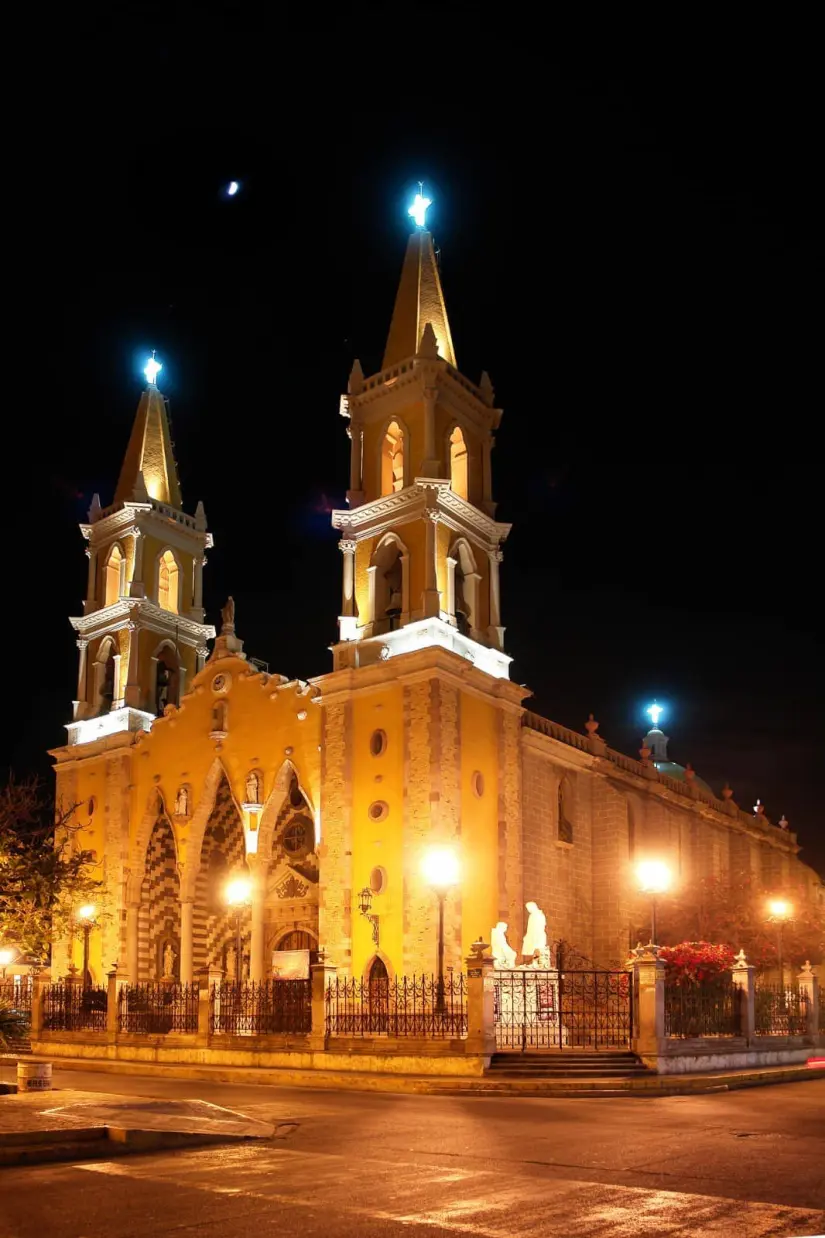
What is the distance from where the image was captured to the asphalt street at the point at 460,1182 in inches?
293

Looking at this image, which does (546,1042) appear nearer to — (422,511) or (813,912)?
(422,511)

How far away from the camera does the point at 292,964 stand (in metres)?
34.1

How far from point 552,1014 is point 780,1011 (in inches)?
275

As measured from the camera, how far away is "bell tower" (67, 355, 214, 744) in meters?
41.9

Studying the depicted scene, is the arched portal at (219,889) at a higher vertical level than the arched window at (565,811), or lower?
lower

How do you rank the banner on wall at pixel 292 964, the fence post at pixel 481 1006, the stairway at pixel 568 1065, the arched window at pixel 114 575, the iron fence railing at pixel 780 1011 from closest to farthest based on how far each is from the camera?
the stairway at pixel 568 1065
the fence post at pixel 481 1006
the iron fence railing at pixel 780 1011
the banner on wall at pixel 292 964
the arched window at pixel 114 575

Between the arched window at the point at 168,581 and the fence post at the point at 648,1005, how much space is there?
89.4 ft

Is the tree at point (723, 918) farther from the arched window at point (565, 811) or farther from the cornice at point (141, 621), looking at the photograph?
the cornice at point (141, 621)

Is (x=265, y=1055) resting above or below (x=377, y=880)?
below

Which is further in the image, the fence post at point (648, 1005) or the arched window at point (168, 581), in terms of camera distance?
the arched window at point (168, 581)

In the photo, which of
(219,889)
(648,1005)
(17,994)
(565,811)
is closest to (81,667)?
(219,889)

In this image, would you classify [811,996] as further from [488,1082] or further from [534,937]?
[488,1082]

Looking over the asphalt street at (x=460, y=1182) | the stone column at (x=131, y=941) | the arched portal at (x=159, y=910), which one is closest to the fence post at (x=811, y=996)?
the asphalt street at (x=460, y=1182)

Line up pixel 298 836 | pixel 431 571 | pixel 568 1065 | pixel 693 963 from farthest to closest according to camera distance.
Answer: pixel 298 836 < pixel 431 571 < pixel 693 963 < pixel 568 1065
